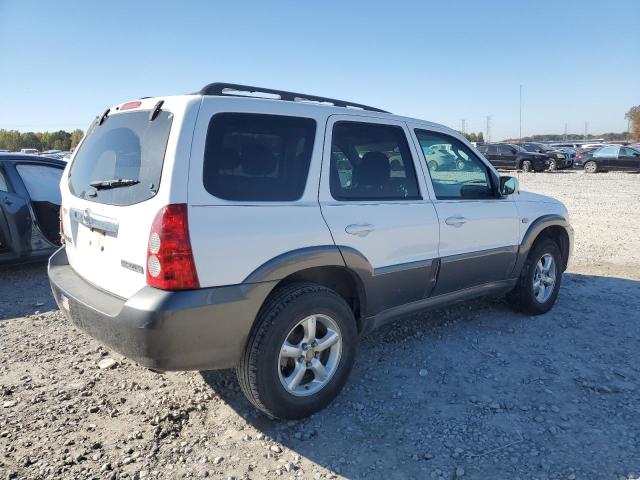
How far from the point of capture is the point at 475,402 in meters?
3.15

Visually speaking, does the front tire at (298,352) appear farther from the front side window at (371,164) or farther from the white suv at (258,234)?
the front side window at (371,164)

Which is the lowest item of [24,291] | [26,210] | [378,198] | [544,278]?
[24,291]

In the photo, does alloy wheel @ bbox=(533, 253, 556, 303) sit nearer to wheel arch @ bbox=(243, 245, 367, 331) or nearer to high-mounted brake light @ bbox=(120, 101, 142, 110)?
wheel arch @ bbox=(243, 245, 367, 331)

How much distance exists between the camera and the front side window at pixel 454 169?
12.4 ft

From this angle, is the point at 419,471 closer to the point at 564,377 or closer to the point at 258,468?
the point at 258,468

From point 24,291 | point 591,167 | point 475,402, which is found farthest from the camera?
point 591,167

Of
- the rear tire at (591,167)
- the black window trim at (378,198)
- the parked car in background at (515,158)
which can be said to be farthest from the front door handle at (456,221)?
the rear tire at (591,167)

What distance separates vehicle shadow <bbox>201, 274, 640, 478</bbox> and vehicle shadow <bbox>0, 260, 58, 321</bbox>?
2660 mm

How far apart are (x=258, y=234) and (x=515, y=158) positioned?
26.9m

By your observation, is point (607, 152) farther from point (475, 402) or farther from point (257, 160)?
point (257, 160)

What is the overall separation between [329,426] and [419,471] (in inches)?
24.5

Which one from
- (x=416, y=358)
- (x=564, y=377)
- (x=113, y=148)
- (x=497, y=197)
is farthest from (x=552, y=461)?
(x=113, y=148)

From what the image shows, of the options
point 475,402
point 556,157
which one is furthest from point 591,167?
point 475,402

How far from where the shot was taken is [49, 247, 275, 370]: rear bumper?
2369mm
